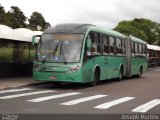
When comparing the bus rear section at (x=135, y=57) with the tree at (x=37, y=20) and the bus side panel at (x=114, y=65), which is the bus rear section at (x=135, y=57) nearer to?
the bus side panel at (x=114, y=65)

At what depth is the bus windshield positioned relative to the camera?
68.0ft

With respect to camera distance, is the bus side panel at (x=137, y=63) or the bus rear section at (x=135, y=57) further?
the bus side panel at (x=137, y=63)

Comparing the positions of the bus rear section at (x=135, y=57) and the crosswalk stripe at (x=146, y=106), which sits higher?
the bus rear section at (x=135, y=57)

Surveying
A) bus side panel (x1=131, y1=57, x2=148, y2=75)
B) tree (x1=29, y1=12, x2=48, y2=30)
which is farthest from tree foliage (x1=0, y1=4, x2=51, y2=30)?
bus side panel (x1=131, y1=57, x2=148, y2=75)

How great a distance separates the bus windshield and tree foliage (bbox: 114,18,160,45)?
73.9 meters

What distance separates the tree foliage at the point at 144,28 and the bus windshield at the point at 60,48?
2910 inches

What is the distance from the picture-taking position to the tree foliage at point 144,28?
95.8 m

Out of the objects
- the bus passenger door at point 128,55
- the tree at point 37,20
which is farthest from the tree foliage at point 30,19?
the bus passenger door at point 128,55

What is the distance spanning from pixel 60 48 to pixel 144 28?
8720cm

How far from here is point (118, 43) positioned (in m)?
28.0

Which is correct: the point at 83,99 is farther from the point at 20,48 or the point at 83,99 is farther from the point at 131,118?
the point at 20,48

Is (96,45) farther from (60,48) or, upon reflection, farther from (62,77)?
(62,77)

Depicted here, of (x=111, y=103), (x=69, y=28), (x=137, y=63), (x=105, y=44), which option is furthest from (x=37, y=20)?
(x=111, y=103)

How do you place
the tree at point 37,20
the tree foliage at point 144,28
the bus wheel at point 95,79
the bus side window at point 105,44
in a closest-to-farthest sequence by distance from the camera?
1. the bus wheel at point 95,79
2. the bus side window at point 105,44
3. the tree foliage at point 144,28
4. the tree at point 37,20
